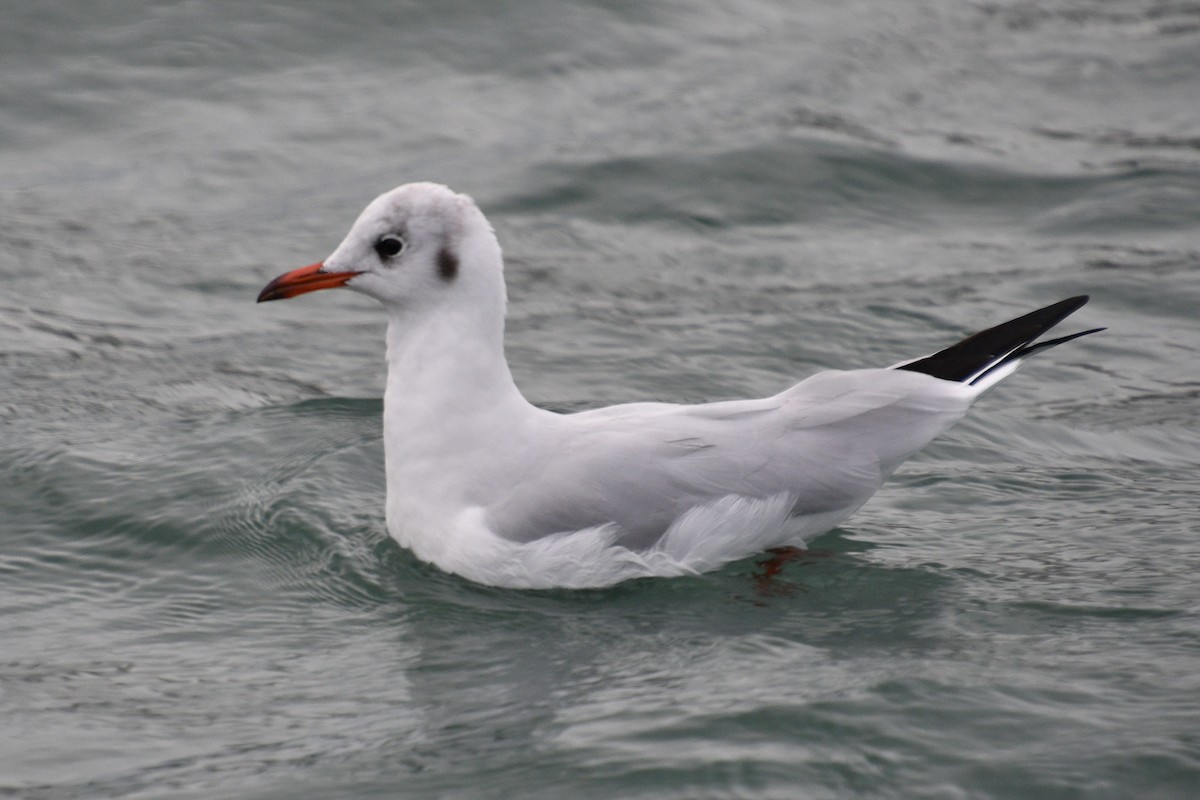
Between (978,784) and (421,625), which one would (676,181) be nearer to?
(421,625)

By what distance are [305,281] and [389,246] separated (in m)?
0.32

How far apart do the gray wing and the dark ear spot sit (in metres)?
0.66

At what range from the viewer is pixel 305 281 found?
594 centimetres

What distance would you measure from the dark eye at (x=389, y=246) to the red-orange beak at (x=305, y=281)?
12 cm

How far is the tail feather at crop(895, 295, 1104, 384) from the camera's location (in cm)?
644

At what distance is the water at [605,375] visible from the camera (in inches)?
195

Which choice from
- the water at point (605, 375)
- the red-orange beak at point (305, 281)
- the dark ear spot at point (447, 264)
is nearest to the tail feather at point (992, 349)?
the water at point (605, 375)

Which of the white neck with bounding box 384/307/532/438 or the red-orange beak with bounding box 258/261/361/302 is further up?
the red-orange beak with bounding box 258/261/361/302

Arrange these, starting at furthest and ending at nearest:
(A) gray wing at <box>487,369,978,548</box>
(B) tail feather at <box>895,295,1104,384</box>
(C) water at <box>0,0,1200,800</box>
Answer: (B) tail feather at <box>895,295,1104,384</box>
(A) gray wing at <box>487,369,978,548</box>
(C) water at <box>0,0,1200,800</box>

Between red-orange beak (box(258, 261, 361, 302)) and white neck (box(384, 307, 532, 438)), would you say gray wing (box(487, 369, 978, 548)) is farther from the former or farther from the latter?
red-orange beak (box(258, 261, 361, 302))

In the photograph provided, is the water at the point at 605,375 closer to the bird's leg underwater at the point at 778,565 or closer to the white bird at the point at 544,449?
the bird's leg underwater at the point at 778,565

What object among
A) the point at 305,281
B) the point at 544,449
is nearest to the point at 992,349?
the point at 544,449

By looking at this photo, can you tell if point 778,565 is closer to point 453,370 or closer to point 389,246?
point 453,370

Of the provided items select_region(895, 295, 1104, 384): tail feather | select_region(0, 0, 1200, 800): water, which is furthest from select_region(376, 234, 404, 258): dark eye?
select_region(895, 295, 1104, 384): tail feather
